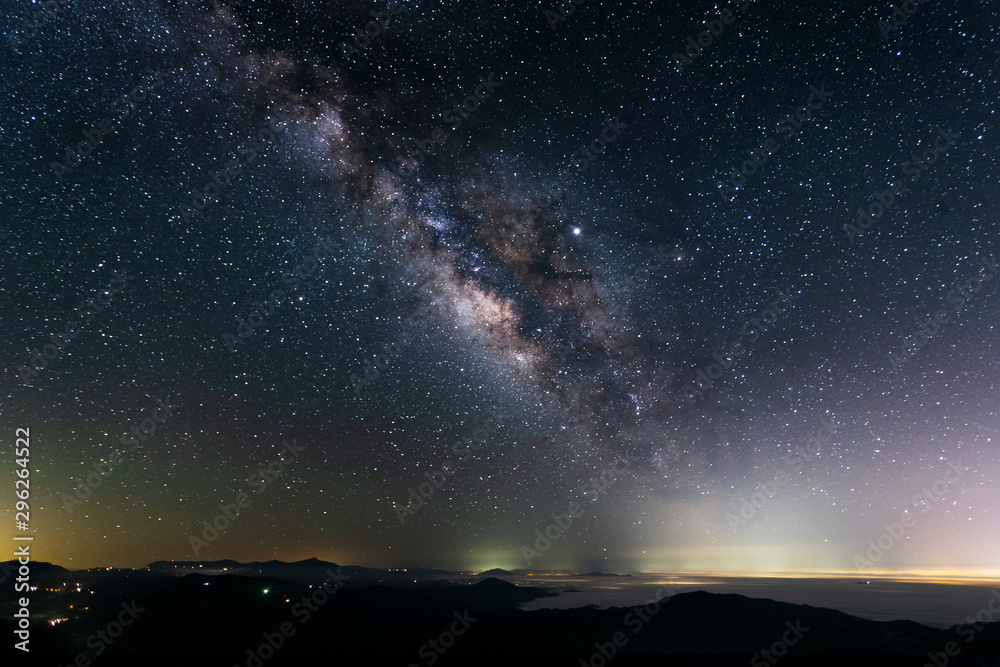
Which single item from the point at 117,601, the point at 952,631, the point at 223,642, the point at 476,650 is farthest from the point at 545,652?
the point at 117,601

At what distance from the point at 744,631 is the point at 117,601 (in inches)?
5765

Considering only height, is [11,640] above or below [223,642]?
above

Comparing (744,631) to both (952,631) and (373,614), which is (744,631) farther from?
(373,614)

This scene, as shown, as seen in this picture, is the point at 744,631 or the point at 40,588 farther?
the point at 40,588

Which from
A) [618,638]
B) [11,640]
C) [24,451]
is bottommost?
[618,638]

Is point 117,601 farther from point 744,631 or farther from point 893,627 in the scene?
point 893,627

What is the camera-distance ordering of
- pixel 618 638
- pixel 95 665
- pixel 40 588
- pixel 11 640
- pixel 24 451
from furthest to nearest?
pixel 40 588 < pixel 618 638 < pixel 11 640 < pixel 24 451 < pixel 95 665

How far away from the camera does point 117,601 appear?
354 ft

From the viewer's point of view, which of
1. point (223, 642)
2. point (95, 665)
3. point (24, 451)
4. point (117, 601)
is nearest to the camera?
point (95, 665)

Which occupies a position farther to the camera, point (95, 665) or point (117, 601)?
point (117, 601)

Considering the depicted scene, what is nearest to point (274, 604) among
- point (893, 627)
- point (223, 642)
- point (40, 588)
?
point (223, 642)

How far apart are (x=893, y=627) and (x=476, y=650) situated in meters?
99.0

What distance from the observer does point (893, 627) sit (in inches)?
4126

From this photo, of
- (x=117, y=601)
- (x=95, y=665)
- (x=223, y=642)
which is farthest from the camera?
(x=117, y=601)
